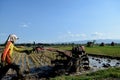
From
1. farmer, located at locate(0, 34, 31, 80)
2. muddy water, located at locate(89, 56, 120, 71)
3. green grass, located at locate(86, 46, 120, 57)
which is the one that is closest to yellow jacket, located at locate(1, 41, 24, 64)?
farmer, located at locate(0, 34, 31, 80)

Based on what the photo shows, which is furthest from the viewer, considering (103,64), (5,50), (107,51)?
(107,51)

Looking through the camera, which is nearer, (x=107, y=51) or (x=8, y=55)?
(x=8, y=55)

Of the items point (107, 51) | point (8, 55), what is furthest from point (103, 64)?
point (107, 51)

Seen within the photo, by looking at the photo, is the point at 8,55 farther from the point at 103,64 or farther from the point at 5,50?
the point at 103,64

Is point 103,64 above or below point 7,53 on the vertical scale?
below

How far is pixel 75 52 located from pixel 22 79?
7.19 metres

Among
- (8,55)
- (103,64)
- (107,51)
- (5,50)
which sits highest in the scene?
(5,50)

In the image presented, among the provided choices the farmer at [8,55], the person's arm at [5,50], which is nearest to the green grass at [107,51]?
the farmer at [8,55]

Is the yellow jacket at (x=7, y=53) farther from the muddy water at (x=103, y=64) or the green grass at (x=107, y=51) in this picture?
the green grass at (x=107, y=51)

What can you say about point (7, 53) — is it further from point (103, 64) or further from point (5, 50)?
point (103, 64)

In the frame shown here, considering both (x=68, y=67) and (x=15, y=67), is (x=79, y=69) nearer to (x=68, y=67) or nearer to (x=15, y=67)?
(x=68, y=67)

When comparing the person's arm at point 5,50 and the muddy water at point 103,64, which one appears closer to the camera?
the person's arm at point 5,50

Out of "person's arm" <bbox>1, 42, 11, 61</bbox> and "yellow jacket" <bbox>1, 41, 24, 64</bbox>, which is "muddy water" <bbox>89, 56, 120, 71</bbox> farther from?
"person's arm" <bbox>1, 42, 11, 61</bbox>

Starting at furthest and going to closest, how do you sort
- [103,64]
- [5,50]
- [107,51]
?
[107,51] → [103,64] → [5,50]
